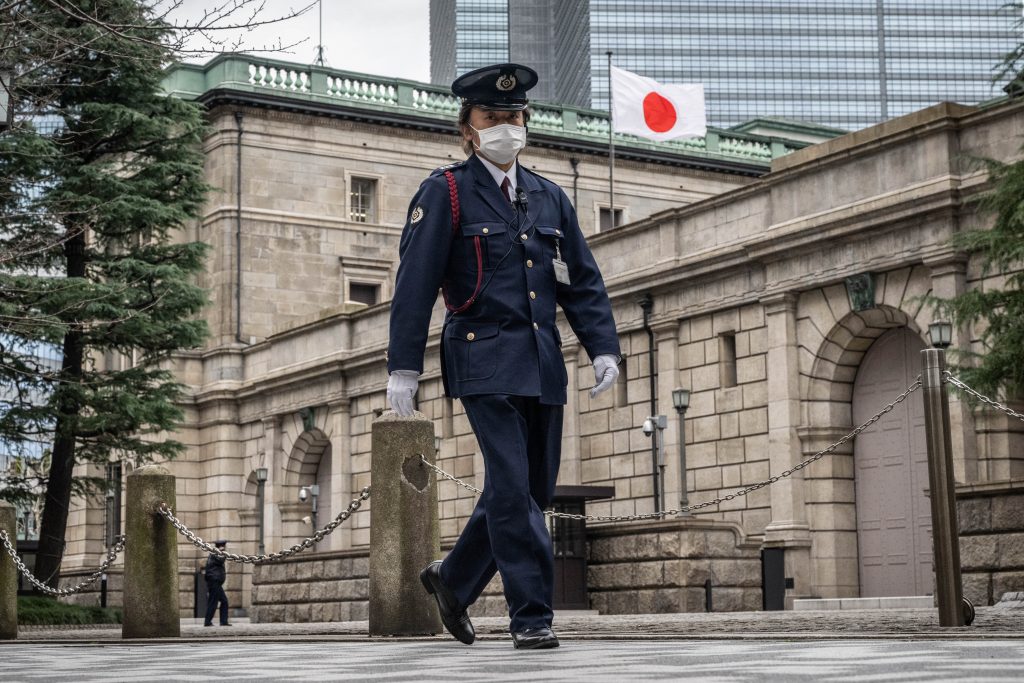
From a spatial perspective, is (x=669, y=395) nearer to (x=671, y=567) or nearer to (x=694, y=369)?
(x=694, y=369)

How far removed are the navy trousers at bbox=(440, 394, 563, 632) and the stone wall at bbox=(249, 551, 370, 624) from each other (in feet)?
55.9

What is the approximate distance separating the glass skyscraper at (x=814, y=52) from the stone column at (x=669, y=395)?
4125 inches

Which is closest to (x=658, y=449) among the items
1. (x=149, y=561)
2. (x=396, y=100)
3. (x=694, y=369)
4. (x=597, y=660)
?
(x=694, y=369)

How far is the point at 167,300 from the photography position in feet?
104

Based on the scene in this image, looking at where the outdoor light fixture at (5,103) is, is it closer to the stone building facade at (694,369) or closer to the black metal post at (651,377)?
the stone building facade at (694,369)

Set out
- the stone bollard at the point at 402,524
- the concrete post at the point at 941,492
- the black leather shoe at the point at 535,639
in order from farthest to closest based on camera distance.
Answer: the stone bollard at the point at 402,524 < the concrete post at the point at 941,492 < the black leather shoe at the point at 535,639

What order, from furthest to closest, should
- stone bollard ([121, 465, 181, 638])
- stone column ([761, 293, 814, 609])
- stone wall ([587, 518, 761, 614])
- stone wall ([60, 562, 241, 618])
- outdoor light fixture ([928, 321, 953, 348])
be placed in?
1. stone wall ([60, 562, 241, 618])
2. stone column ([761, 293, 814, 609])
3. stone wall ([587, 518, 761, 614])
4. outdoor light fixture ([928, 321, 953, 348])
5. stone bollard ([121, 465, 181, 638])

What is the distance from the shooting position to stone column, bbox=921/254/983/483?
77.6ft

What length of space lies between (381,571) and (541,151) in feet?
126

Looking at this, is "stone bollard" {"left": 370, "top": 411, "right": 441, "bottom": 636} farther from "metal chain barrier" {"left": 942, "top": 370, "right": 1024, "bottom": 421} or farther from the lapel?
"metal chain barrier" {"left": 942, "top": 370, "right": 1024, "bottom": 421}

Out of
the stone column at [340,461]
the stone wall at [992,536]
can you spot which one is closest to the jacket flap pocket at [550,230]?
the stone wall at [992,536]

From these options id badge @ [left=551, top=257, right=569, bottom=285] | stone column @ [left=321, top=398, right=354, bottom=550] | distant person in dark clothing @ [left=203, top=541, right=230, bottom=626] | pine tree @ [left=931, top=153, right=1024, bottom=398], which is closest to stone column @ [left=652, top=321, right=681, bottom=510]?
pine tree @ [left=931, top=153, right=1024, bottom=398]

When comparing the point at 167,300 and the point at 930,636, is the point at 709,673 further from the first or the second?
the point at 167,300

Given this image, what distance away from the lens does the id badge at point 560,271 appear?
8141 millimetres
